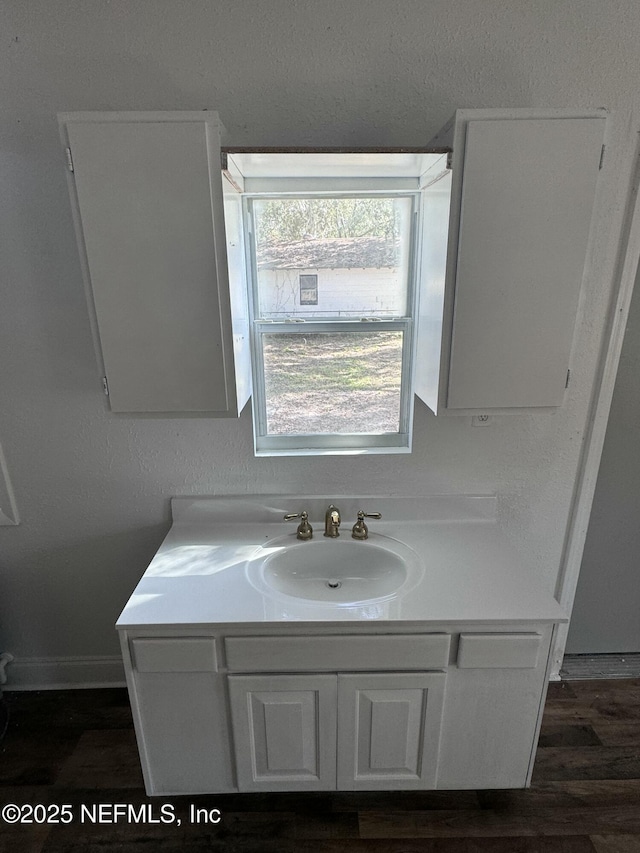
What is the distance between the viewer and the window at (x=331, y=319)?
153 centimetres

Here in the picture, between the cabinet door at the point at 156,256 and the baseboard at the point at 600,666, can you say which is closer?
the cabinet door at the point at 156,256

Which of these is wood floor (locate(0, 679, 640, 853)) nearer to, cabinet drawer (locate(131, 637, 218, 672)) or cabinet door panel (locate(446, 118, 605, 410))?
cabinet drawer (locate(131, 637, 218, 672))

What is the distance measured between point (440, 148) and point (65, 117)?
3.11ft

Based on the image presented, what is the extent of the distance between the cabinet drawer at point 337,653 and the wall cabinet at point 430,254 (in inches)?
25.9

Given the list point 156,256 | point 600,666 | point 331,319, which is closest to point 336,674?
point 331,319

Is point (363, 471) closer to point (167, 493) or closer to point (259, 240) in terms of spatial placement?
point (167, 493)

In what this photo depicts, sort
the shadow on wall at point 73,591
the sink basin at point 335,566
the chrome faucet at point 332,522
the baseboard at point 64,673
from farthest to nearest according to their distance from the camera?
the baseboard at point 64,673, the shadow on wall at point 73,591, the chrome faucet at point 332,522, the sink basin at point 335,566

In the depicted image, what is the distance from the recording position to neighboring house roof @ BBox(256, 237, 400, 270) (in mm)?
1550

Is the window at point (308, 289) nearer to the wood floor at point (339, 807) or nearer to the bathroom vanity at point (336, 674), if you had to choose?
the bathroom vanity at point (336, 674)

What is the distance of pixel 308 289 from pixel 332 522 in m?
0.82

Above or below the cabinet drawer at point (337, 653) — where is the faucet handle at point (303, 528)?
above

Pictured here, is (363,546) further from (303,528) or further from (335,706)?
(335,706)

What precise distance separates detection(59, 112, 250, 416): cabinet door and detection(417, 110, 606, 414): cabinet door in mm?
627

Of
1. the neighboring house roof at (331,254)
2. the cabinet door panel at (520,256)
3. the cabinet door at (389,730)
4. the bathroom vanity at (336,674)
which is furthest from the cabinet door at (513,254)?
the cabinet door at (389,730)
